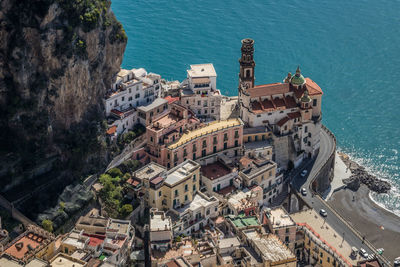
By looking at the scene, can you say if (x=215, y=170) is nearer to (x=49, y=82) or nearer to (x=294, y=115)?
(x=294, y=115)

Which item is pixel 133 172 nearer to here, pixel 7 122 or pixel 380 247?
pixel 7 122

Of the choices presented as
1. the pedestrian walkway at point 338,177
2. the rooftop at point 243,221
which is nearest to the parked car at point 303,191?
the pedestrian walkway at point 338,177

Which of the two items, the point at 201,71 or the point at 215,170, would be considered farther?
the point at 201,71

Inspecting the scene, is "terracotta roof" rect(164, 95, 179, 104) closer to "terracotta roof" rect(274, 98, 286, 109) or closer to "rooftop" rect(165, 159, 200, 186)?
"rooftop" rect(165, 159, 200, 186)

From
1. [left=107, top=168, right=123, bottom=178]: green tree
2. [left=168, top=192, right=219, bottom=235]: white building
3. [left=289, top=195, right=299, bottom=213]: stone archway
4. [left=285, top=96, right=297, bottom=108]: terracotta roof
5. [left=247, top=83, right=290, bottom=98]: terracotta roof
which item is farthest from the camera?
[left=285, top=96, right=297, bottom=108]: terracotta roof

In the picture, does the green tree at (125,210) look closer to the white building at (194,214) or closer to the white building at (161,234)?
the white building at (161,234)

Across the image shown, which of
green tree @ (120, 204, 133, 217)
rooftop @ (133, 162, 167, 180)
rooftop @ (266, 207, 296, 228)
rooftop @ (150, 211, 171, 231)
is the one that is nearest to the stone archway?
rooftop @ (266, 207, 296, 228)

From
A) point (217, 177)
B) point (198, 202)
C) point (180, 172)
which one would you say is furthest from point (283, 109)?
point (198, 202)
